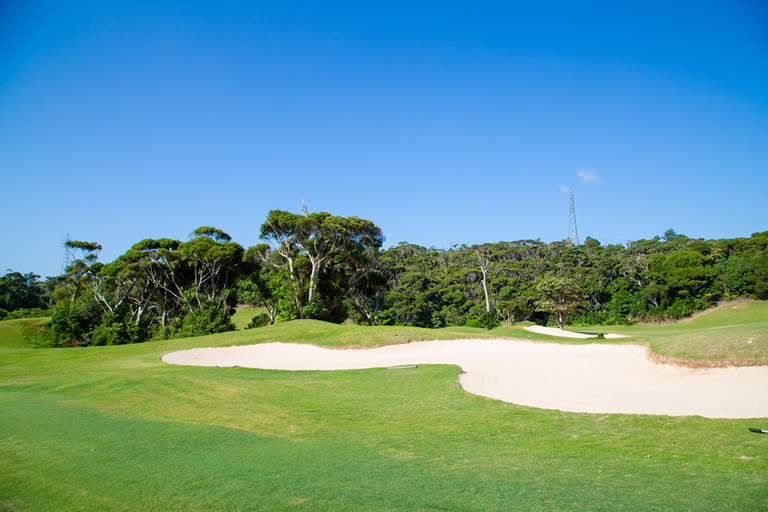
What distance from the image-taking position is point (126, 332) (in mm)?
30984

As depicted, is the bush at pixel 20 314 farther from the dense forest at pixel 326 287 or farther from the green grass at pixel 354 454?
the green grass at pixel 354 454

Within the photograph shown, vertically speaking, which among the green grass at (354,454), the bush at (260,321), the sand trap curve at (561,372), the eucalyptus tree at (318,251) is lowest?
the sand trap curve at (561,372)

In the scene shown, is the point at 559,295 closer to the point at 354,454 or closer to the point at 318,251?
the point at 318,251

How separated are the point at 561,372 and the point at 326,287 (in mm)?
23899

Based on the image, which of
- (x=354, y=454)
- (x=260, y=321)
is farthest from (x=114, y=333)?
(x=354, y=454)

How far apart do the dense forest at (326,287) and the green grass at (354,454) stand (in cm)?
2219

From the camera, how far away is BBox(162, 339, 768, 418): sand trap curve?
29.8 feet

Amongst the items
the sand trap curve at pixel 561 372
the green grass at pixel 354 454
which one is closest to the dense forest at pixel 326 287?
the sand trap curve at pixel 561 372

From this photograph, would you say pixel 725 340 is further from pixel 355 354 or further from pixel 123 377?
pixel 123 377

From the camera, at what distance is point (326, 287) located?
34.5m

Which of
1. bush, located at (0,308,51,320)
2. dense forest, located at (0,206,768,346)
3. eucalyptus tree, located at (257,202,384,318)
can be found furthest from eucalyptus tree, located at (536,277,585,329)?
bush, located at (0,308,51,320)

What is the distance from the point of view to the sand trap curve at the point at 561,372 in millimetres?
9077

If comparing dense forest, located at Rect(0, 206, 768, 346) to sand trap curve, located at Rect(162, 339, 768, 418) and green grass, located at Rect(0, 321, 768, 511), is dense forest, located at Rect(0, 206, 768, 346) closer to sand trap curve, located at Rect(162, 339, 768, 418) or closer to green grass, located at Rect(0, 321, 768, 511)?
sand trap curve, located at Rect(162, 339, 768, 418)

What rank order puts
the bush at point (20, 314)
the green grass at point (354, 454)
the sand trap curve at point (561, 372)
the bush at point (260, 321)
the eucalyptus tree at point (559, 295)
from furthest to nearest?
1. the bush at point (20, 314)
2. the bush at point (260, 321)
3. the eucalyptus tree at point (559, 295)
4. the sand trap curve at point (561, 372)
5. the green grass at point (354, 454)
